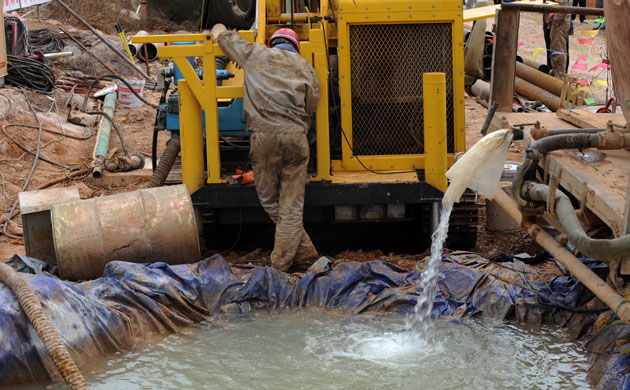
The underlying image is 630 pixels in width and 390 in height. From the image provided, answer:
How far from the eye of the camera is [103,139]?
10742 millimetres

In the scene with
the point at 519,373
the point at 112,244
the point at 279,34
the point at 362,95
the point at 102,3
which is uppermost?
the point at 102,3

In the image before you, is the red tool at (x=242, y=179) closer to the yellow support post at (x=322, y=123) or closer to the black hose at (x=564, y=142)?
the yellow support post at (x=322, y=123)

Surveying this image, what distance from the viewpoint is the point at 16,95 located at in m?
11.3

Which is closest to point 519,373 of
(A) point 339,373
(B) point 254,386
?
(A) point 339,373

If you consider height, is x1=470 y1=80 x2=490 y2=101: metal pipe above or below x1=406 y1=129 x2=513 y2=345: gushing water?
above

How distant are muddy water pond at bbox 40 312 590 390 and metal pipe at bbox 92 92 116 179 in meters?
4.72

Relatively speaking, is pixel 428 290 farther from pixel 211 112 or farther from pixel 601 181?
pixel 211 112

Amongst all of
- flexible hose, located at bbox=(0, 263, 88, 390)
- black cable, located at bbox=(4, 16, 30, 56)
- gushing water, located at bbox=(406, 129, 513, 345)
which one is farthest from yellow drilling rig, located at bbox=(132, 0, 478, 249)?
black cable, located at bbox=(4, 16, 30, 56)

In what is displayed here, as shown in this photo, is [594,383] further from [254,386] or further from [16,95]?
[16,95]

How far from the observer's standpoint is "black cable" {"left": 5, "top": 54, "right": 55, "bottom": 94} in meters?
11.8

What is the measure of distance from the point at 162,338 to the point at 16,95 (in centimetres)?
706

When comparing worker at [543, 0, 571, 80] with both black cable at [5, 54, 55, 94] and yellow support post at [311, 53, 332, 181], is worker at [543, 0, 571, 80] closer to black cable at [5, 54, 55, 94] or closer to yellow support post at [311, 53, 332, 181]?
yellow support post at [311, 53, 332, 181]

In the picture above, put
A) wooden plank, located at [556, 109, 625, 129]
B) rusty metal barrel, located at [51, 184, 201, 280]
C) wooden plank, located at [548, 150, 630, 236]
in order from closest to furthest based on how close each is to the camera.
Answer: wooden plank, located at [548, 150, 630, 236] → rusty metal barrel, located at [51, 184, 201, 280] → wooden plank, located at [556, 109, 625, 129]

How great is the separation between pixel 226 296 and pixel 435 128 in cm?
219
